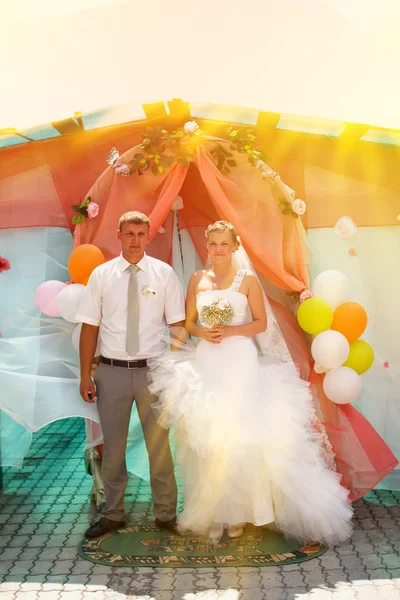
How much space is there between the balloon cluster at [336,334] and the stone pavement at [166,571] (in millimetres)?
967

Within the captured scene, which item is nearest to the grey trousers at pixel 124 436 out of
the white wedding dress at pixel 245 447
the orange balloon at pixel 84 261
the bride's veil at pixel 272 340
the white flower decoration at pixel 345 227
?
the white wedding dress at pixel 245 447

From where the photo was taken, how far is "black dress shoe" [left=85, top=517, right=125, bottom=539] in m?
4.35

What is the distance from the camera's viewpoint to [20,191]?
5.18 metres

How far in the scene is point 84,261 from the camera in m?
4.74

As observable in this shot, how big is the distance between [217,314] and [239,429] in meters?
0.75

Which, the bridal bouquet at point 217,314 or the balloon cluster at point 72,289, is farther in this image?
the balloon cluster at point 72,289

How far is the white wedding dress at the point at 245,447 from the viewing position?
13.3 ft

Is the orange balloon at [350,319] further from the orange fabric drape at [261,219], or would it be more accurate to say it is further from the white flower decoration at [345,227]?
the white flower decoration at [345,227]

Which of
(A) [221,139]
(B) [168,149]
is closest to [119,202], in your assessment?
(B) [168,149]

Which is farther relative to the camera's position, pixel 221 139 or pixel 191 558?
pixel 221 139

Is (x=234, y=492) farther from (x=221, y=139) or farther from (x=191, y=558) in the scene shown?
(x=221, y=139)

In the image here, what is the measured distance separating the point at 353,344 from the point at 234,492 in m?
1.48

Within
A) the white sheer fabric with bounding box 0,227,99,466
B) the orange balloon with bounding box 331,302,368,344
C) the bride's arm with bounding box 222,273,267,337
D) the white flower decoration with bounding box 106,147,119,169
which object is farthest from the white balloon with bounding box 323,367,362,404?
the white flower decoration with bounding box 106,147,119,169

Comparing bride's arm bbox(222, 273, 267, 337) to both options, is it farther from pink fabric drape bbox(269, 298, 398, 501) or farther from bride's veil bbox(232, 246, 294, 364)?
pink fabric drape bbox(269, 298, 398, 501)
